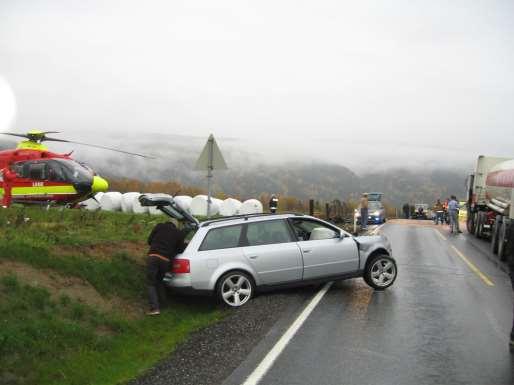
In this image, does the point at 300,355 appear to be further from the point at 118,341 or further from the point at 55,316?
the point at 55,316

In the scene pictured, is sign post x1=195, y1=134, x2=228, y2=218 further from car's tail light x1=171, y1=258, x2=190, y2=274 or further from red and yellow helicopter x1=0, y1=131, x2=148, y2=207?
red and yellow helicopter x1=0, y1=131, x2=148, y2=207

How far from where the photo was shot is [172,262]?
9.71 m

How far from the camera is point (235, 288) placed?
9812 millimetres

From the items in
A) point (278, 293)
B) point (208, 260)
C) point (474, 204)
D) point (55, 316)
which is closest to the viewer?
point (55, 316)

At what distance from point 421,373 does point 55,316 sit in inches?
199

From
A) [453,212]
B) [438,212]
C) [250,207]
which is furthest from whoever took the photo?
[438,212]

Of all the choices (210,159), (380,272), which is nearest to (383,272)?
(380,272)

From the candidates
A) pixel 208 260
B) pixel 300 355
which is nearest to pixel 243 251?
pixel 208 260

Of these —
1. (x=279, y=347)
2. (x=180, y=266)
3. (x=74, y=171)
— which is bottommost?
(x=279, y=347)

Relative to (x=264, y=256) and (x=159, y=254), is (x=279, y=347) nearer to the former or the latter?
(x=264, y=256)

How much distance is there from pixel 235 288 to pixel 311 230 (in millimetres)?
2197

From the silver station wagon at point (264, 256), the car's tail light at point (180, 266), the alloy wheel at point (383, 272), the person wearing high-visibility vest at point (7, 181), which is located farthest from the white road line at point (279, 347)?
the person wearing high-visibility vest at point (7, 181)

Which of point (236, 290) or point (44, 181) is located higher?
point (44, 181)

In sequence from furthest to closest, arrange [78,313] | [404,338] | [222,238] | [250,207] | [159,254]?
[250,207] → [222,238] → [159,254] → [78,313] → [404,338]
